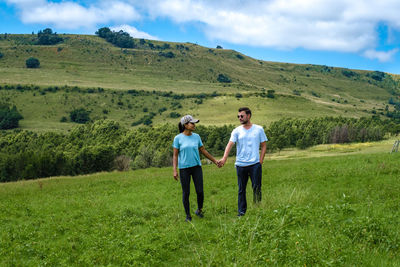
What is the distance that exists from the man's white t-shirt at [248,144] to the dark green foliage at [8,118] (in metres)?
135

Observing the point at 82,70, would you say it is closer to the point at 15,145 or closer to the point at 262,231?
the point at 15,145

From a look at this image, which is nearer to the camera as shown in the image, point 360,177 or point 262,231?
point 262,231

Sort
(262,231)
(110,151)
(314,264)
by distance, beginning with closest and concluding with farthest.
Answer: (314,264) → (262,231) → (110,151)

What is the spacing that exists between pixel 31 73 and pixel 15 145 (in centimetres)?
9665

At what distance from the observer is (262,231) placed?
6398mm

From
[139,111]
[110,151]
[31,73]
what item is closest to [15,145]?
[110,151]

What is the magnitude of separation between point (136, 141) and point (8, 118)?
6489cm

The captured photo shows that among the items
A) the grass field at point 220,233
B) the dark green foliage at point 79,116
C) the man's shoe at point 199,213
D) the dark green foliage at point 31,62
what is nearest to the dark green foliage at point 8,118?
the dark green foliage at point 79,116

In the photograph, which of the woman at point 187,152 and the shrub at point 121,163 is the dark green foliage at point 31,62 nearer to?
the shrub at point 121,163

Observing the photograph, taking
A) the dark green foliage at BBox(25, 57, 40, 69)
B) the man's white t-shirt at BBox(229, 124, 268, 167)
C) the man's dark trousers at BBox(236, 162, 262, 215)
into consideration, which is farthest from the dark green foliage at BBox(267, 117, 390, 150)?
the dark green foliage at BBox(25, 57, 40, 69)

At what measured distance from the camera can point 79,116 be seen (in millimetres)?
139625

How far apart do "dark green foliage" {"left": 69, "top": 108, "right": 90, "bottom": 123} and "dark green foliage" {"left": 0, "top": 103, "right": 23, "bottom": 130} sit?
64.4 feet

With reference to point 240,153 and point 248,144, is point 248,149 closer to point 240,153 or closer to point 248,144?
point 248,144

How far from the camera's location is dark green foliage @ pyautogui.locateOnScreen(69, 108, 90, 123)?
138m
